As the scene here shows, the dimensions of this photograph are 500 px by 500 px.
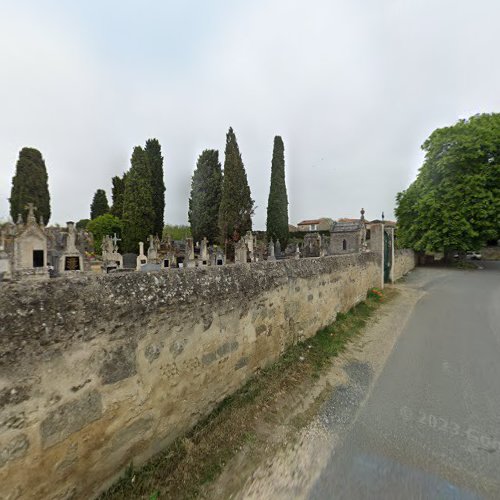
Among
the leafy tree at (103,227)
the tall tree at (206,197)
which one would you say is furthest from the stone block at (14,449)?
the tall tree at (206,197)

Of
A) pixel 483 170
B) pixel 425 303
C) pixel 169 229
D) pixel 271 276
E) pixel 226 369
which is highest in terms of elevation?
pixel 483 170

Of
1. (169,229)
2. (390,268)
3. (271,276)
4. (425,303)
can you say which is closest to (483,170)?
(390,268)

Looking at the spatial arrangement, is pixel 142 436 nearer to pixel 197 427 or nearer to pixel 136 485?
pixel 136 485

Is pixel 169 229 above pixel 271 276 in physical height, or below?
above

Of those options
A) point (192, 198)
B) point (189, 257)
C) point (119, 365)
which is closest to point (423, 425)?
point (119, 365)

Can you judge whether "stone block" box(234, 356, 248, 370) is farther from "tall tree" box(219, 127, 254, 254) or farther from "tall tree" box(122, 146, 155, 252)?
"tall tree" box(122, 146, 155, 252)

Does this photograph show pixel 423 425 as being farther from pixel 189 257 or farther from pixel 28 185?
pixel 28 185

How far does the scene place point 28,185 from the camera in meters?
32.5

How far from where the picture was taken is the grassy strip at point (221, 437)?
2.24 metres

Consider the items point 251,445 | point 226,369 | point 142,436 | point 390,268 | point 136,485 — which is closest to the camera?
point 136,485

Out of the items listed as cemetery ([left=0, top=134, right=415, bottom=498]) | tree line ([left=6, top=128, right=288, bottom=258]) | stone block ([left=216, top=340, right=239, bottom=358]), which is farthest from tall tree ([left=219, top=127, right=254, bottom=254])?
stone block ([left=216, top=340, right=239, bottom=358])

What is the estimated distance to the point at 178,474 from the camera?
7.73 feet

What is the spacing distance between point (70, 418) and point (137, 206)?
28380 millimetres

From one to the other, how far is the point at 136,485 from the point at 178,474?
1.14ft
